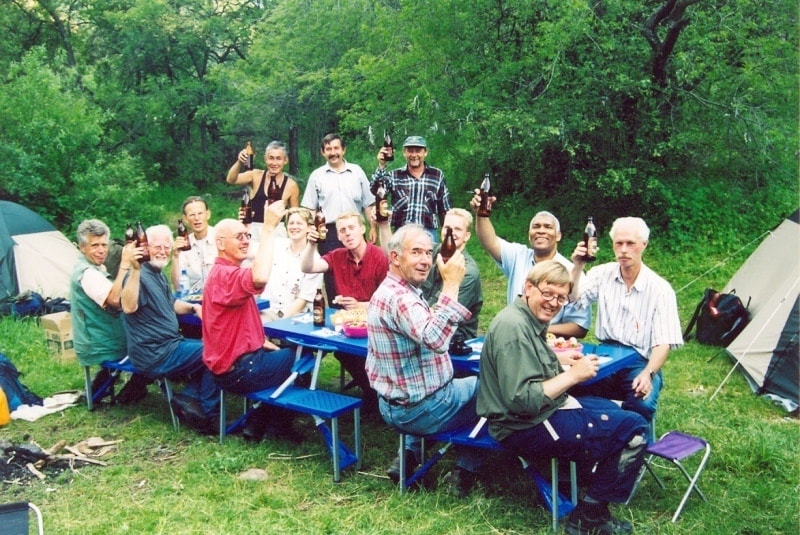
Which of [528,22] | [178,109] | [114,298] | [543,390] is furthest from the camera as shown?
[178,109]

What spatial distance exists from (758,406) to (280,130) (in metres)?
13.7

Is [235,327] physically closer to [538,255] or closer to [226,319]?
[226,319]

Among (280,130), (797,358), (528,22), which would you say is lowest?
(797,358)

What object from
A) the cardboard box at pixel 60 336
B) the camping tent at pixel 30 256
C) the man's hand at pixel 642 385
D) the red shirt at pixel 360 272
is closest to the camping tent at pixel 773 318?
the man's hand at pixel 642 385

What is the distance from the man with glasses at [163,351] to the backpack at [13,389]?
1185mm

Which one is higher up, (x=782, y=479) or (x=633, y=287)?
(x=633, y=287)

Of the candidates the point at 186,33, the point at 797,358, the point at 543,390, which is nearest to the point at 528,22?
the point at 797,358

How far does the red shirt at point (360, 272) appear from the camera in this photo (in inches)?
213

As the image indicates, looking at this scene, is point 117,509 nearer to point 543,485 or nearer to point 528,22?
point 543,485

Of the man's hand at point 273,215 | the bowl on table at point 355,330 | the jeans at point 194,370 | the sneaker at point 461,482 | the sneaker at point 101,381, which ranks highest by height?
the man's hand at point 273,215

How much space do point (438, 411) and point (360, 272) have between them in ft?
5.86

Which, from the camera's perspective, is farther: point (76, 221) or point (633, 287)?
point (76, 221)

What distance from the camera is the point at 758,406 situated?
560 centimetres

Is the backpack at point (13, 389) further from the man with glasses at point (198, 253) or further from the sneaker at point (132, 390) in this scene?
the man with glasses at point (198, 253)
